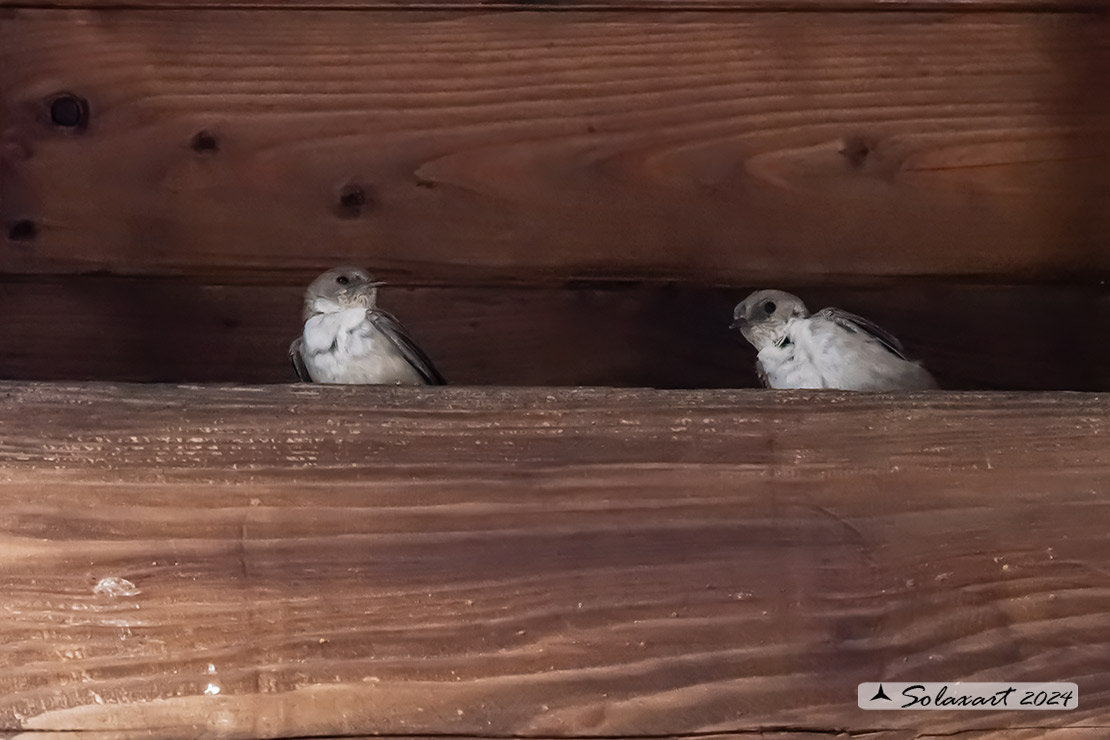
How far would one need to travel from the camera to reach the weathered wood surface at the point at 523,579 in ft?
3.59

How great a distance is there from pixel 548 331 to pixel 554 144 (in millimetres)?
274

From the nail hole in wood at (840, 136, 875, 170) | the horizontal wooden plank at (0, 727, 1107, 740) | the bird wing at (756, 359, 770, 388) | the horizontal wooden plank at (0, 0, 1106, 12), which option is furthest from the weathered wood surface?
the horizontal wooden plank at (0, 0, 1106, 12)

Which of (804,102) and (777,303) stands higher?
(804,102)

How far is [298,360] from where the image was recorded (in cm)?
171

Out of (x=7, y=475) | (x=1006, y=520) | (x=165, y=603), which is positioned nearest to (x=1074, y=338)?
(x=1006, y=520)

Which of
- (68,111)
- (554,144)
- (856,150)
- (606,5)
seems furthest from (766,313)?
(68,111)

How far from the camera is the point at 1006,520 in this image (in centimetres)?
113

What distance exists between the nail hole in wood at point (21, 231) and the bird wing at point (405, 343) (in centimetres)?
50

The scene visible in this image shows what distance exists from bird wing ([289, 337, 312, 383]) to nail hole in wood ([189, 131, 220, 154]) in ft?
0.99

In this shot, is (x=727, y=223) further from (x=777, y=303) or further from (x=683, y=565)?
(x=683, y=565)

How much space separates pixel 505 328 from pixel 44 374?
659mm

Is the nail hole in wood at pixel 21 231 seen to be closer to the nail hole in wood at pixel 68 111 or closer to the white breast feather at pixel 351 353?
the nail hole in wood at pixel 68 111

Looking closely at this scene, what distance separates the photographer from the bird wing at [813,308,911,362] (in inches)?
63.8

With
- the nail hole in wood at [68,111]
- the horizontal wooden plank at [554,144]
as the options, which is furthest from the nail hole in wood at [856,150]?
the nail hole in wood at [68,111]
